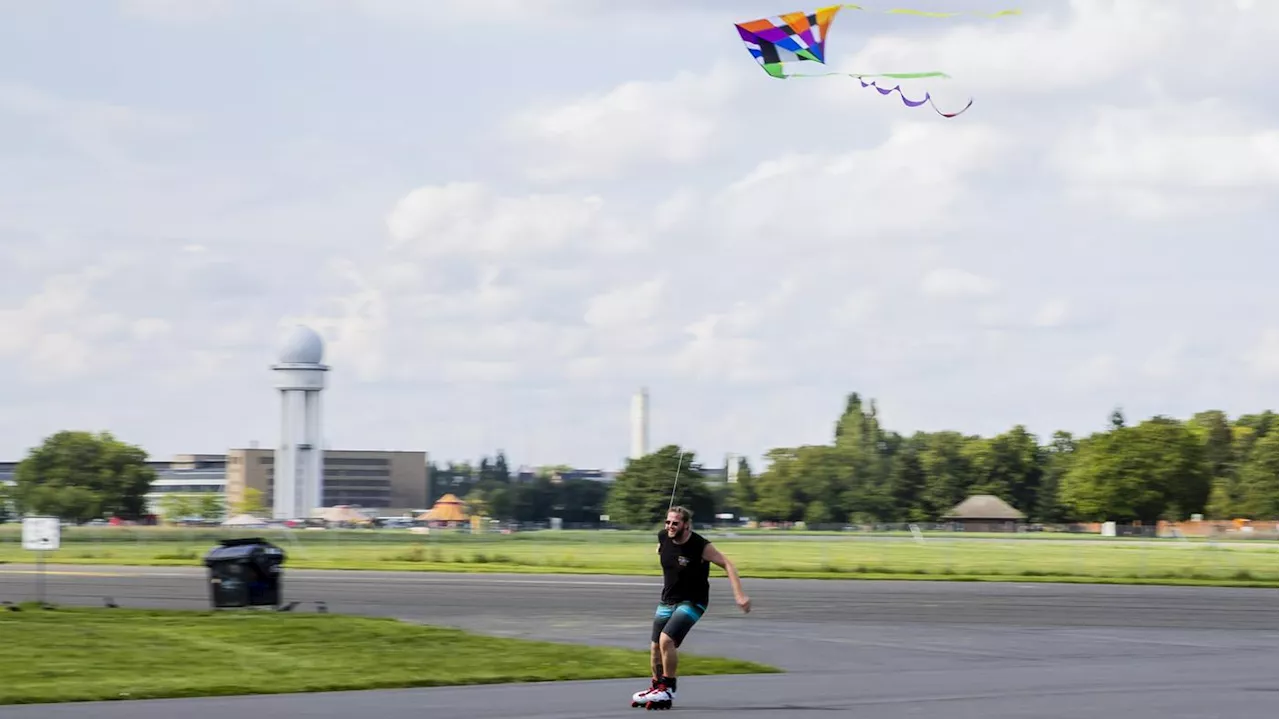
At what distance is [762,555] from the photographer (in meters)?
63.6

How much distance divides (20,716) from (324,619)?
1148cm

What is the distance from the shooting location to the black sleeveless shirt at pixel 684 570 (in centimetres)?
1448

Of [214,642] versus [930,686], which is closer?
[930,686]

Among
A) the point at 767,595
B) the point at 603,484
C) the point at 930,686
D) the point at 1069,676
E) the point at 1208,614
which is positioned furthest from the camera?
the point at 603,484

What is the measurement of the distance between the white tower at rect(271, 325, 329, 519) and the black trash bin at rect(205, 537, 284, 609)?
12704 centimetres

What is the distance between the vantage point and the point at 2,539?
262 feet

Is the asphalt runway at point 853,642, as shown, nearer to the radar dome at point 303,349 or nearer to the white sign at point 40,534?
Answer: the white sign at point 40,534

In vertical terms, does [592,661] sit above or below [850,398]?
below

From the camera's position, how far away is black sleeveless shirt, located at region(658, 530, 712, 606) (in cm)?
1448

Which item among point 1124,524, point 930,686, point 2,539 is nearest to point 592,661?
point 930,686

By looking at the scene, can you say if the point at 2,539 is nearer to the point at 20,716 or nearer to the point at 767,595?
the point at 767,595

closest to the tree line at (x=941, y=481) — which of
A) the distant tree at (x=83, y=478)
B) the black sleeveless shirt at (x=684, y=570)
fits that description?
the distant tree at (x=83, y=478)

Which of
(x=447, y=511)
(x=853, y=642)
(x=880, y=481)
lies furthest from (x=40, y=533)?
(x=447, y=511)

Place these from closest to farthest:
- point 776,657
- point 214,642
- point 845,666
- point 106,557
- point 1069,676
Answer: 1. point 1069,676
2. point 845,666
3. point 776,657
4. point 214,642
5. point 106,557
